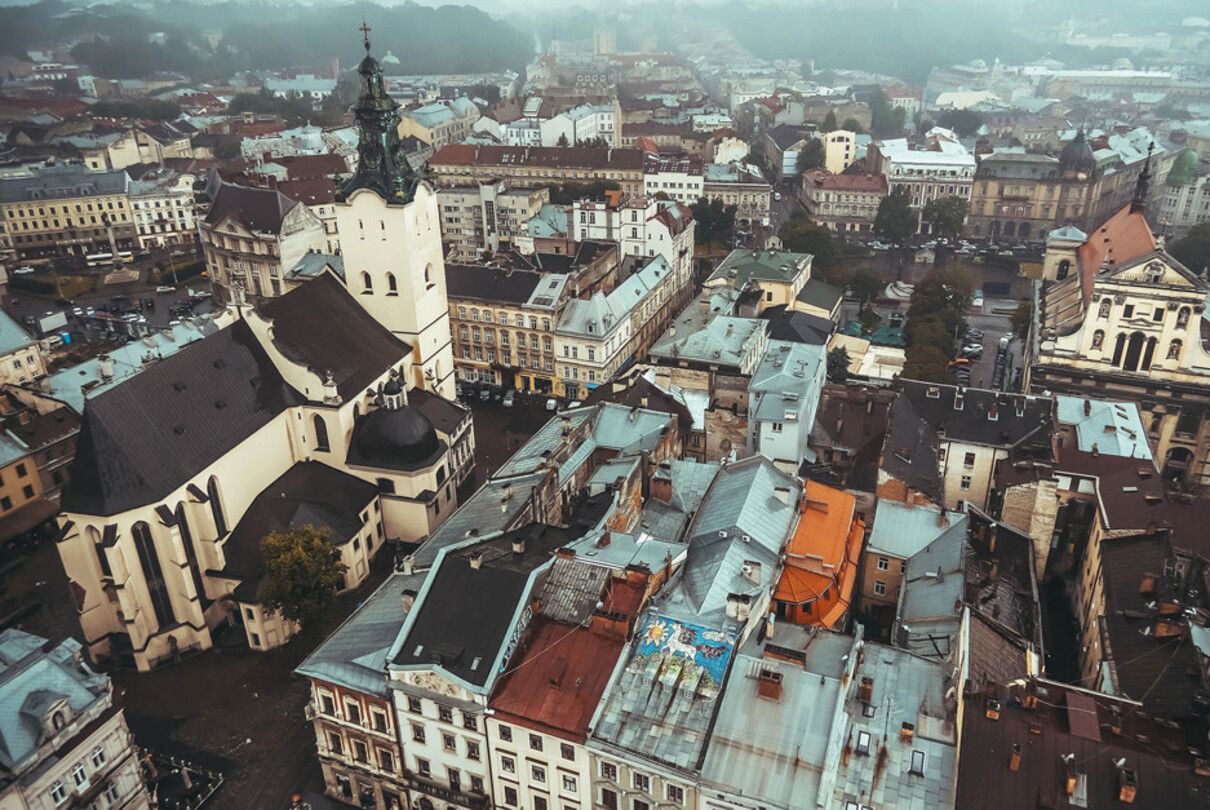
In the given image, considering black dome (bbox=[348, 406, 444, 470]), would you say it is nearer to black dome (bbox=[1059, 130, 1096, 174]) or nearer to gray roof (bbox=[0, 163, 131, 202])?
gray roof (bbox=[0, 163, 131, 202])

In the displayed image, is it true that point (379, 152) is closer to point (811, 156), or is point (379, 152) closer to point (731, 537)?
point (731, 537)

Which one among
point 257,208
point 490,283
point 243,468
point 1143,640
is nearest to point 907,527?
point 1143,640

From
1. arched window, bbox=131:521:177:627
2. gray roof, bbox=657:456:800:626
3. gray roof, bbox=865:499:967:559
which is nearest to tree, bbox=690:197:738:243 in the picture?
gray roof, bbox=865:499:967:559

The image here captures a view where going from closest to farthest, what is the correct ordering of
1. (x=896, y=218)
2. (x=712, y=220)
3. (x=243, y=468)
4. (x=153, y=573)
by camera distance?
(x=153, y=573) < (x=243, y=468) < (x=712, y=220) < (x=896, y=218)

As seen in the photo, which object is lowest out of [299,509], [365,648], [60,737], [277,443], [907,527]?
[907,527]

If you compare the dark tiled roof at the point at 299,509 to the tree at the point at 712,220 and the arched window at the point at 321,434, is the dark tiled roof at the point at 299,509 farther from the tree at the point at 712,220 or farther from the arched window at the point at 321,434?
the tree at the point at 712,220

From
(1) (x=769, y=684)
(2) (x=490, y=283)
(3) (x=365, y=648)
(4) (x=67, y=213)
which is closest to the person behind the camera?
(1) (x=769, y=684)

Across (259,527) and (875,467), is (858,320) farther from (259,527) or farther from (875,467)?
(259,527)
